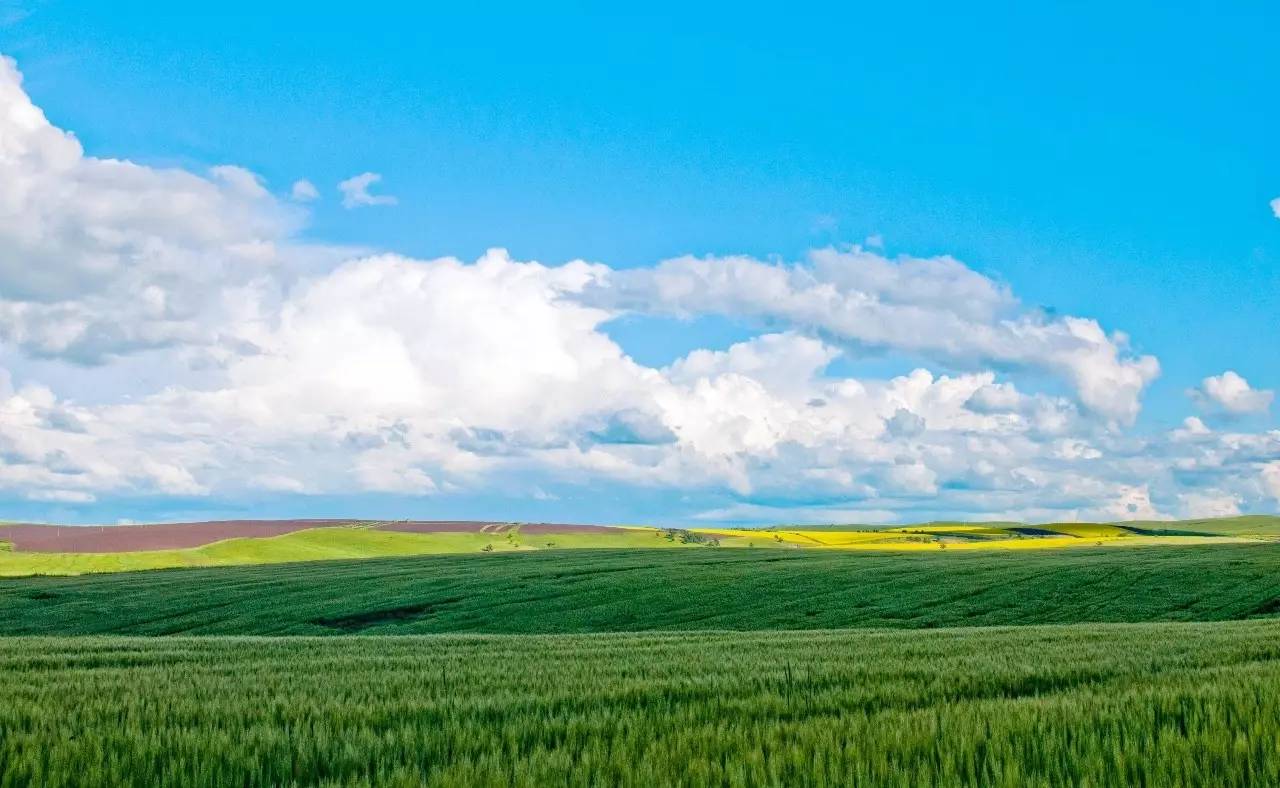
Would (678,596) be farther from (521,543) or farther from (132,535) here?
(132,535)

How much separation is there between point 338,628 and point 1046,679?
39216 millimetres

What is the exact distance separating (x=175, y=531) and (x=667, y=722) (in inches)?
4716

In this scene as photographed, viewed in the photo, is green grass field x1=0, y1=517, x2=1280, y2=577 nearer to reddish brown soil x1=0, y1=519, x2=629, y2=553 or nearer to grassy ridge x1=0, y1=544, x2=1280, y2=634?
reddish brown soil x1=0, y1=519, x2=629, y2=553

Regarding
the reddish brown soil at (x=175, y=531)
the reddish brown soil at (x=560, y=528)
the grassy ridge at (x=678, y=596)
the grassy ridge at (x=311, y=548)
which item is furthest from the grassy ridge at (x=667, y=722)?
the reddish brown soil at (x=560, y=528)

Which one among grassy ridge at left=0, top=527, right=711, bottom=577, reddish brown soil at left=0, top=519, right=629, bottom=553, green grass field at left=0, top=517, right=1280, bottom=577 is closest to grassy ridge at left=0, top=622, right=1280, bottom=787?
green grass field at left=0, top=517, right=1280, bottom=577

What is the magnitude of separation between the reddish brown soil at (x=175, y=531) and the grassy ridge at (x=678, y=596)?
35.5 m

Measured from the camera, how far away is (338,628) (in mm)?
43062

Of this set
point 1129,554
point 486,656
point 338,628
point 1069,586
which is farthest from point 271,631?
point 1129,554

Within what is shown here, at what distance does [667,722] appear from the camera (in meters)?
6.21

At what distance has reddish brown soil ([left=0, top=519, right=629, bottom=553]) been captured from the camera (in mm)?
95594

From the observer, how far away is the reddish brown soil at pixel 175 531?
95.6 metres

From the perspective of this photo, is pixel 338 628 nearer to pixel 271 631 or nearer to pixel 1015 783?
pixel 271 631

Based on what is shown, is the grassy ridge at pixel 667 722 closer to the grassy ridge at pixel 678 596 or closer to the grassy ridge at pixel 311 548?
the grassy ridge at pixel 678 596

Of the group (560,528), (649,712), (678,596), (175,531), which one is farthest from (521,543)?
(649,712)
